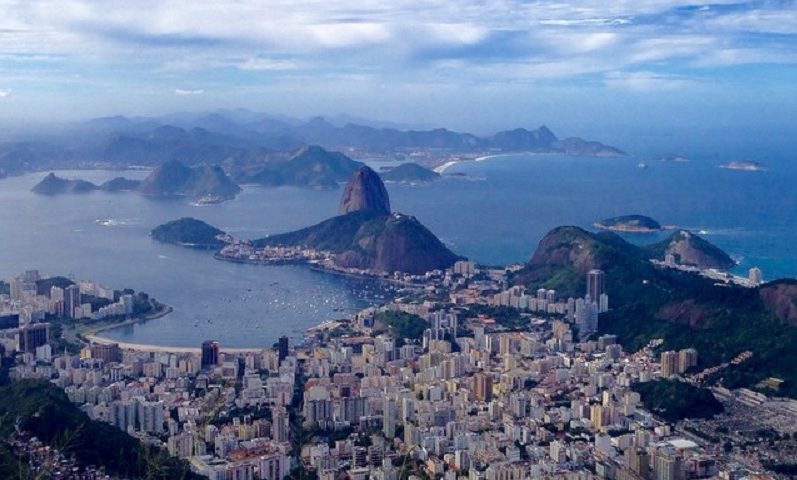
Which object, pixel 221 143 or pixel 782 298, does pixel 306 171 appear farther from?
pixel 782 298

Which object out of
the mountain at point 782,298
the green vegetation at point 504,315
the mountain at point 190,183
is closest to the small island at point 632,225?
the green vegetation at point 504,315

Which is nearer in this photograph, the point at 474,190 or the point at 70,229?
the point at 70,229

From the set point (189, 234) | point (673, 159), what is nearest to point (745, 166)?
→ point (673, 159)

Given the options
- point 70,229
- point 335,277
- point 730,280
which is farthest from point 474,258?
point 70,229

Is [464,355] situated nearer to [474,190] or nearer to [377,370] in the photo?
[377,370]

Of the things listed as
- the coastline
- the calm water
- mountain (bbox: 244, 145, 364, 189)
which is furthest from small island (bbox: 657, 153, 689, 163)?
mountain (bbox: 244, 145, 364, 189)

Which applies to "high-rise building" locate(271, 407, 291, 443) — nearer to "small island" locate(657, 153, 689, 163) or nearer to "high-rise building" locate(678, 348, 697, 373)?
"high-rise building" locate(678, 348, 697, 373)
